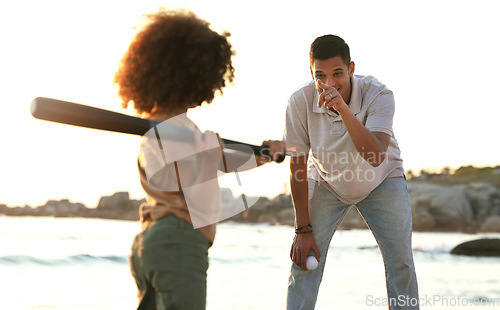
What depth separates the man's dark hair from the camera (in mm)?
3322

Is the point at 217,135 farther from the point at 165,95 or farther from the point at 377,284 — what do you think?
the point at 377,284

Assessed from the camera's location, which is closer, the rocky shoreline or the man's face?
the man's face

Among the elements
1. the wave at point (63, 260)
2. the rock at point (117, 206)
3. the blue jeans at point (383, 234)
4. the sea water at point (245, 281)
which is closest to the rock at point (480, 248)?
the sea water at point (245, 281)

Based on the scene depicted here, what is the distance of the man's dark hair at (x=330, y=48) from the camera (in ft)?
10.9

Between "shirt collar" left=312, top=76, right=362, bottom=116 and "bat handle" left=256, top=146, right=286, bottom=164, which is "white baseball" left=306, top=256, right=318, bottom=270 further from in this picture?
"bat handle" left=256, top=146, right=286, bottom=164

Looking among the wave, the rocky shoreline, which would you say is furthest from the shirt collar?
the rocky shoreline

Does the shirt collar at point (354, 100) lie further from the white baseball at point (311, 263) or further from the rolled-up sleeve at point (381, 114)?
the white baseball at point (311, 263)

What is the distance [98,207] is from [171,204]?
33.6 m

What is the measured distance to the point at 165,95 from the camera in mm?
2186

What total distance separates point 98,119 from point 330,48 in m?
1.71

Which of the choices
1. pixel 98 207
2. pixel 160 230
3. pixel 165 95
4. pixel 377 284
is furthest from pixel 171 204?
pixel 98 207

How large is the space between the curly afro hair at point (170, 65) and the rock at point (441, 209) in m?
27.8

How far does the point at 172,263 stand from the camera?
2.05 meters

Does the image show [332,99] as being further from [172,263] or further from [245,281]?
[245,281]
